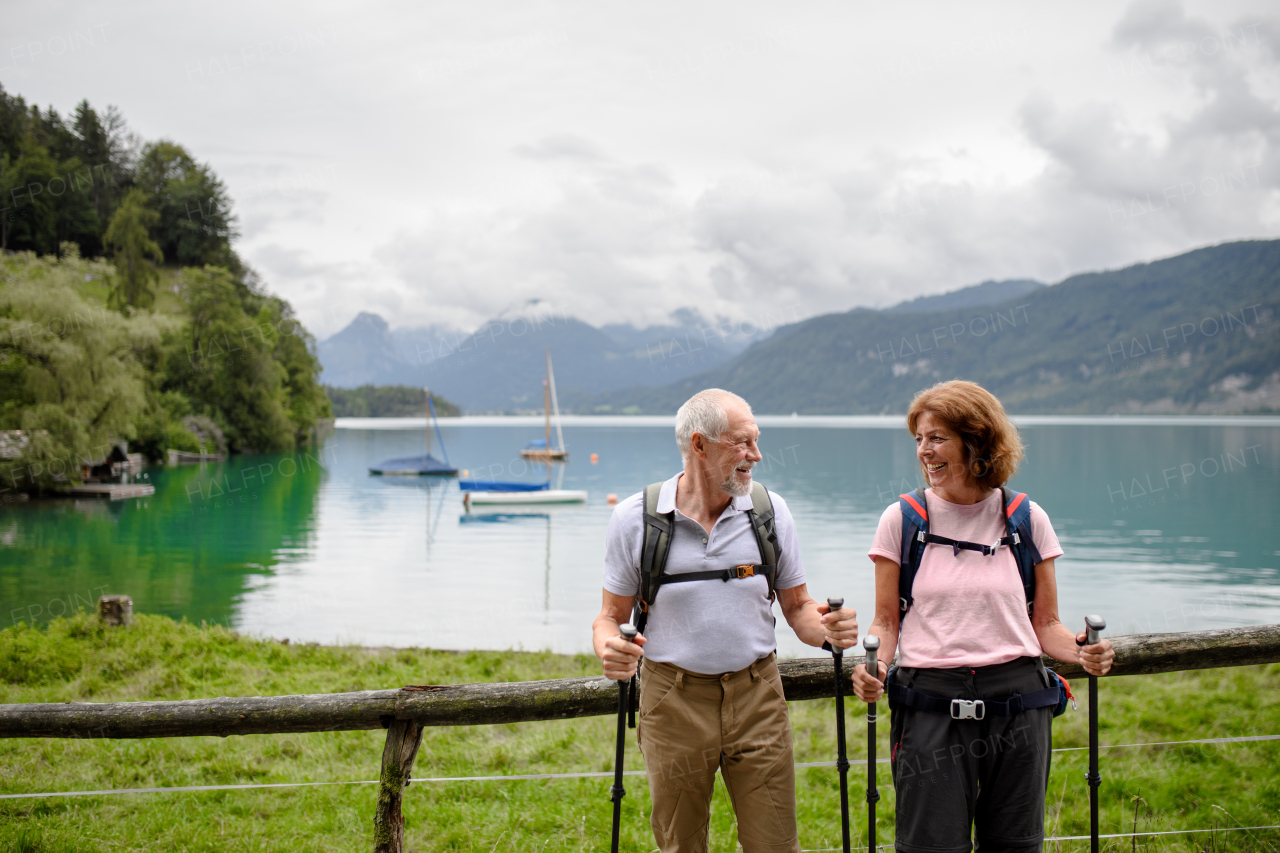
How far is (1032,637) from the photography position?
2904 millimetres

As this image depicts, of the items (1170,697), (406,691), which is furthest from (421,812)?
(1170,697)

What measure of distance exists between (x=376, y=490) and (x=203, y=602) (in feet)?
110

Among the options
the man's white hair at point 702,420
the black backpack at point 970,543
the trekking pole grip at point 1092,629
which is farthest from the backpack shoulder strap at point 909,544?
the man's white hair at point 702,420

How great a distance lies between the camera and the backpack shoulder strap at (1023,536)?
2914 mm

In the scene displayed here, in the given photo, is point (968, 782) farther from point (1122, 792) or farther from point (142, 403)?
point (142, 403)

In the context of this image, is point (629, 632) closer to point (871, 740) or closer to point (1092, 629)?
point (871, 740)

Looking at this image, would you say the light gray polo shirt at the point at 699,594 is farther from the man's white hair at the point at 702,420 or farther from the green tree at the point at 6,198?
the green tree at the point at 6,198

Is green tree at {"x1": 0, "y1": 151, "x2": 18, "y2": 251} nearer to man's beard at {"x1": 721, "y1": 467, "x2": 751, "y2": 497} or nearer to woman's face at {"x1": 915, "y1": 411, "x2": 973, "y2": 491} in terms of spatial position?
man's beard at {"x1": 721, "y1": 467, "x2": 751, "y2": 497}

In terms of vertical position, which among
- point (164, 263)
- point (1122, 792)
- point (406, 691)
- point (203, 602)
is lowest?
point (203, 602)

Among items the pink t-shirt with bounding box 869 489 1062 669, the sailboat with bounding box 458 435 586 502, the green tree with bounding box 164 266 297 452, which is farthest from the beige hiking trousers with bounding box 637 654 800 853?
the green tree with bounding box 164 266 297 452

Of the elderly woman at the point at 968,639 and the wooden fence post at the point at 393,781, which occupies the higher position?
the elderly woman at the point at 968,639

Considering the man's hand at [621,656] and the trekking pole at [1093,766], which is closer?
the man's hand at [621,656]

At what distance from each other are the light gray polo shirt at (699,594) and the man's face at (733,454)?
0.11m

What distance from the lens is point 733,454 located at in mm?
3018
